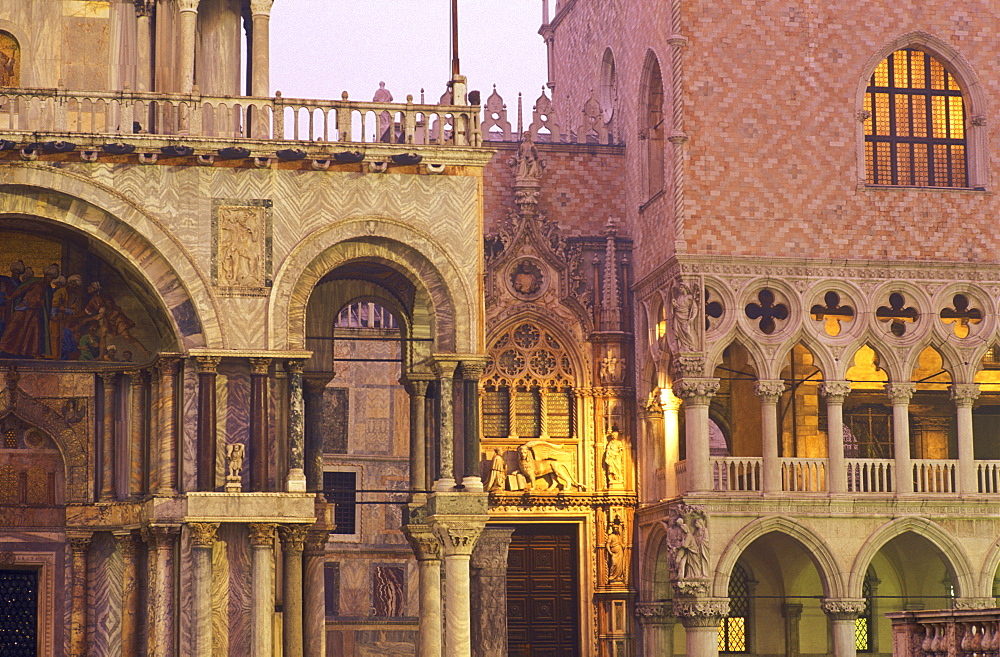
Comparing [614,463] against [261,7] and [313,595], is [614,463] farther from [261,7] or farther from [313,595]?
[261,7]

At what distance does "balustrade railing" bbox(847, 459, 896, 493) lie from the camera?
1399 inches

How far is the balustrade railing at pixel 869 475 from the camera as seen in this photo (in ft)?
117

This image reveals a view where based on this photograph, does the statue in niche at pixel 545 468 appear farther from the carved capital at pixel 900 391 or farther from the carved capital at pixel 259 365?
the carved capital at pixel 259 365

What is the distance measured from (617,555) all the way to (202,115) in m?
12.6

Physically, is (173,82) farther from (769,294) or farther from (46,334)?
(769,294)

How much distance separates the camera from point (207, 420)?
29109mm

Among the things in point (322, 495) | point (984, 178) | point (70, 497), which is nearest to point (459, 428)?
point (322, 495)

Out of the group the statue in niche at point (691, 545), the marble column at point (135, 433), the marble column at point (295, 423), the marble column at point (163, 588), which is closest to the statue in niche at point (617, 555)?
the statue in niche at point (691, 545)

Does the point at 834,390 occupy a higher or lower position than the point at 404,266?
lower

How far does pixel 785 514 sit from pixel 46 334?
13531 millimetres

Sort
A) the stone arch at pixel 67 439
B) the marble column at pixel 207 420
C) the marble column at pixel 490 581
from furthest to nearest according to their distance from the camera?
the marble column at pixel 490 581
the stone arch at pixel 67 439
the marble column at pixel 207 420

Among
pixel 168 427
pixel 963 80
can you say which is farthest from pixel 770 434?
pixel 168 427

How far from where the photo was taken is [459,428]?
30.2 m

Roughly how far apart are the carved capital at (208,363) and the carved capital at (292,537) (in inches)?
102
